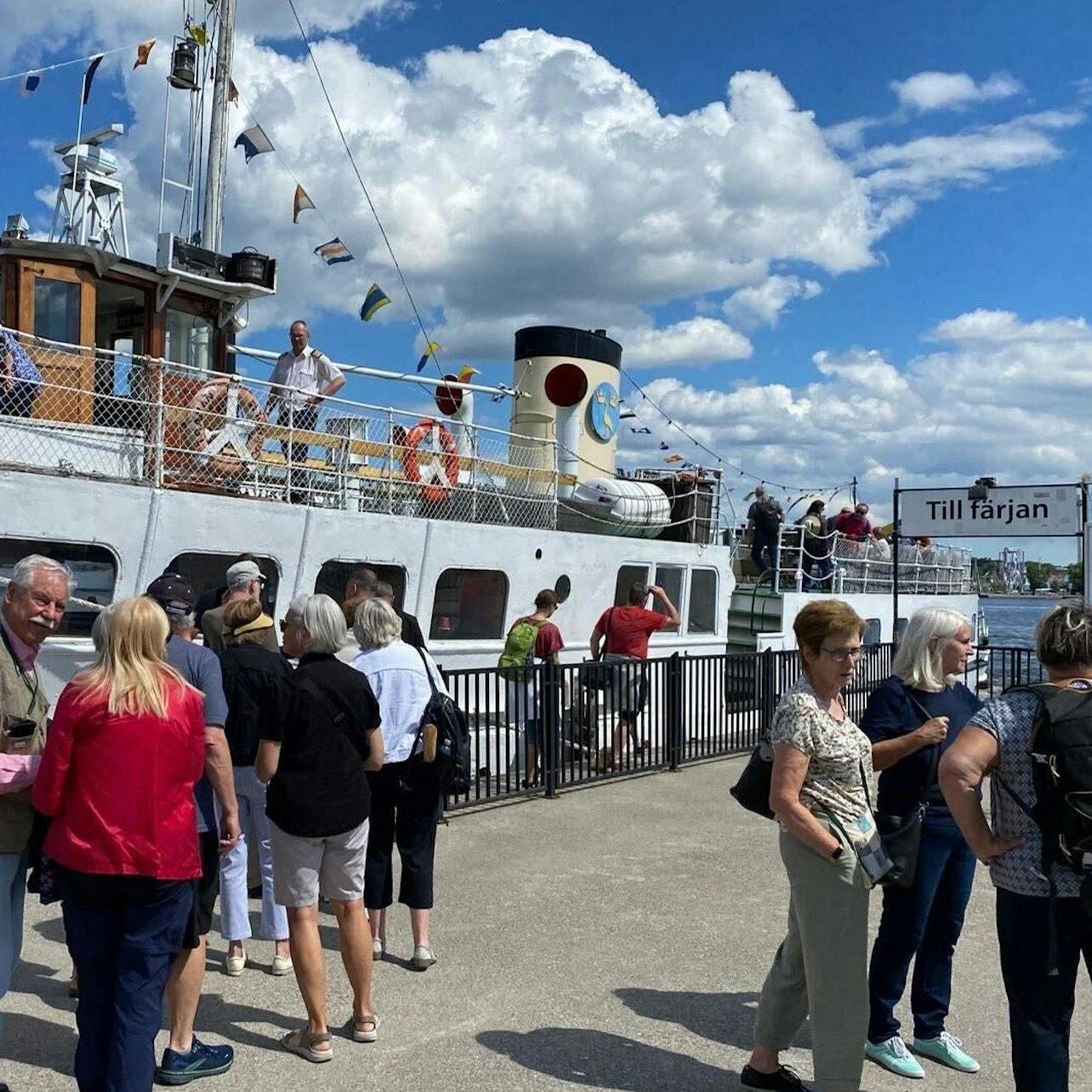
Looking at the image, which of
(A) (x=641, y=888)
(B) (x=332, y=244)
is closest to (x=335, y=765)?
(A) (x=641, y=888)

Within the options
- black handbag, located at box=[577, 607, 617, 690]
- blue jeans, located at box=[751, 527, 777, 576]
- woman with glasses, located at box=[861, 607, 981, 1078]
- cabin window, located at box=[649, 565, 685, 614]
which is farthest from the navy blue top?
blue jeans, located at box=[751, 527, 777, 576]

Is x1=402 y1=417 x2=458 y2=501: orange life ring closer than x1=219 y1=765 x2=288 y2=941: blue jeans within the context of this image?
No

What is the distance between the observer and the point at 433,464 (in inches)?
450

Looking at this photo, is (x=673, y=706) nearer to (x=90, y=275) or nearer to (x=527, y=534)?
(x=527, y=534)

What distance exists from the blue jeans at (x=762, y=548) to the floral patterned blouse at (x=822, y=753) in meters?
13.3

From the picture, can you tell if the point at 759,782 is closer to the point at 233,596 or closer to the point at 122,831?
the point at 122,831

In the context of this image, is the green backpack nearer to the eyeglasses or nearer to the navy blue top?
the navy blue top

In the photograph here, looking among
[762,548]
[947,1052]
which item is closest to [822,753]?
[947,1052]

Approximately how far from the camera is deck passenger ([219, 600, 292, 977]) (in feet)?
16.1

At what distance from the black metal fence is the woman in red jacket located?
4.52m

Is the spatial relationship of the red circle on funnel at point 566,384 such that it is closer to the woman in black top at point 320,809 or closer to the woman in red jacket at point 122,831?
the woman in black top at point 320,809

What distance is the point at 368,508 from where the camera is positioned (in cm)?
1099

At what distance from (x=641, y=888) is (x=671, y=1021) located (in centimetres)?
195

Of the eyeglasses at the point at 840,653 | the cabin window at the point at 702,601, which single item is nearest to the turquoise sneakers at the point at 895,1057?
the eyeglasses at the point at 840,653
